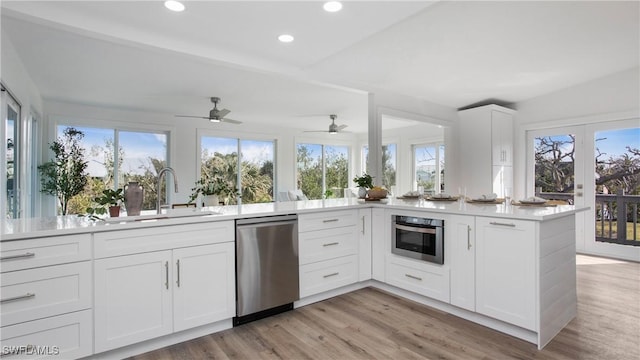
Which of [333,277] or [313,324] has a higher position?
[333,277]

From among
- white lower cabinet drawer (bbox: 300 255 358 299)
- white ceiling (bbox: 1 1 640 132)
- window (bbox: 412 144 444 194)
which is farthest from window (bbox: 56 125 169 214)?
window (bbox: 412 144 444 194)

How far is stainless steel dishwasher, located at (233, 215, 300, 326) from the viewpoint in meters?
2.47

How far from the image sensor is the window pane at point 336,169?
907cm

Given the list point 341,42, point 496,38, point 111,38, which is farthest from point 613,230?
point 111,38

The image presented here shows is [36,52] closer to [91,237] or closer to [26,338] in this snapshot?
[91,237]

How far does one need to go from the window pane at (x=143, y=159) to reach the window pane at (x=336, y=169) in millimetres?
4310

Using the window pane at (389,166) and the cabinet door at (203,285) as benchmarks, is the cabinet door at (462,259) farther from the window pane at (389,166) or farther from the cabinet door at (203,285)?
the window pane at (389,166)

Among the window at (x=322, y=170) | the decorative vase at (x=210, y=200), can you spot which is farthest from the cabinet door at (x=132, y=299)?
the window at (x=322, y=170)

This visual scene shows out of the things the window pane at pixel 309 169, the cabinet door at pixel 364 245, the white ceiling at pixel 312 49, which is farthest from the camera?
the window pane at pixel 309 169

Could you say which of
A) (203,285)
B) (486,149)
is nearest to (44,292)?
(203,285)

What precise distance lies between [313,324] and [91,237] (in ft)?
5.49

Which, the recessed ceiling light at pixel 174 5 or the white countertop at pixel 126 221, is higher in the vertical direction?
the recessed ceiling light at pixel 174 5

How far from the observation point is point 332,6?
2506 millimetres

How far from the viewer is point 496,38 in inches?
141
